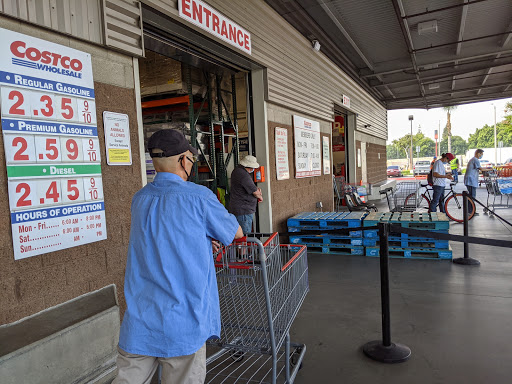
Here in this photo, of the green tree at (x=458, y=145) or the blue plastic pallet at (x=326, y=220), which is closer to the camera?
the blue plastic pallet at (x=326, y=220)

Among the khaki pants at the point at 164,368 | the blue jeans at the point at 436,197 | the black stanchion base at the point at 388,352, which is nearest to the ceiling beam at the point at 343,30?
the blue jeans at the point at 436,197

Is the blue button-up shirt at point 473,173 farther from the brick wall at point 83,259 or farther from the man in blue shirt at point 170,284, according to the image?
the man in blue shirt at point 170,284

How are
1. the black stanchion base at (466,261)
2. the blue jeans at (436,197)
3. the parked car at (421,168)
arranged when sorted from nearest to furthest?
the black stanchion base at (466,261), the blue jeans at (436,197), the parked car at (421,168)

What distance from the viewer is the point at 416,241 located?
6.07 meters

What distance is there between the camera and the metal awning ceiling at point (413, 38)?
7988 millimetres

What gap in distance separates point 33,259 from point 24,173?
62 centimetres

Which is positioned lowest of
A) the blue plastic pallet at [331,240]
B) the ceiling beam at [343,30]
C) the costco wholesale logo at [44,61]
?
the blue plastic pallet at [331,240]

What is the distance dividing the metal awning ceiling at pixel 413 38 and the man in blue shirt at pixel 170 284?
6.16 meters

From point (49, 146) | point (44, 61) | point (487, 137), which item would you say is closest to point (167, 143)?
point (49, 146)

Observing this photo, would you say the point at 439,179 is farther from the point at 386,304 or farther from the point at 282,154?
the point at 386,304

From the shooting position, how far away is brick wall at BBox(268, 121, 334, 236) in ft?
22.6

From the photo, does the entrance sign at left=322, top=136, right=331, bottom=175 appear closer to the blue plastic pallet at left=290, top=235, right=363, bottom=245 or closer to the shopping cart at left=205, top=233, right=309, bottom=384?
the blue plastic pallet at left=290, top=235, right=363, bottom=245

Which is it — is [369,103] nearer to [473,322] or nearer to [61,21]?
[473,322]

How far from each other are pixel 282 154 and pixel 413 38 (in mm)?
6126
